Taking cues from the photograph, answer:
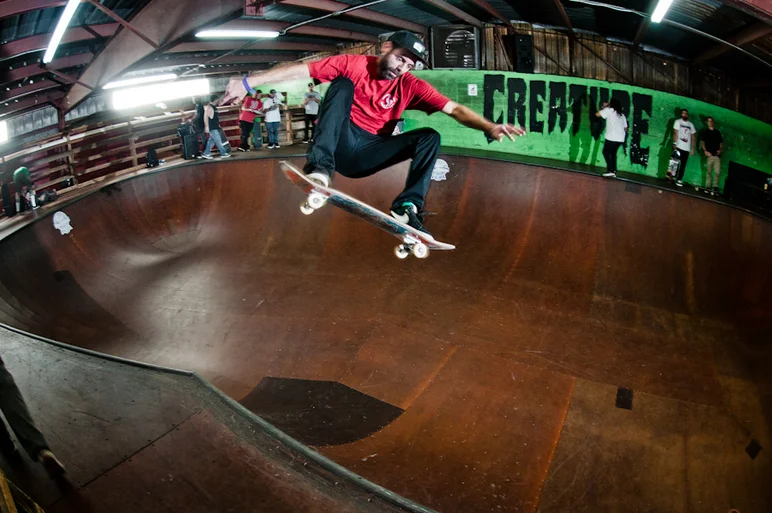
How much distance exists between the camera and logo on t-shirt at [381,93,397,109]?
4184 mm

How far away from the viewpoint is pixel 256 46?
13094mm

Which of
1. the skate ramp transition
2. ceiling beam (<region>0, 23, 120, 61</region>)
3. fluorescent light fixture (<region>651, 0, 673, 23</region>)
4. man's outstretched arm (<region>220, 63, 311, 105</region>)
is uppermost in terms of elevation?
ceiling beam (<region>0, 23, 120, 61</region>)

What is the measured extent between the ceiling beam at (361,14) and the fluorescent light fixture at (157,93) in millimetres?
8958

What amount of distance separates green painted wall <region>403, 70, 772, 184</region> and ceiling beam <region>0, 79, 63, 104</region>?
843 cm

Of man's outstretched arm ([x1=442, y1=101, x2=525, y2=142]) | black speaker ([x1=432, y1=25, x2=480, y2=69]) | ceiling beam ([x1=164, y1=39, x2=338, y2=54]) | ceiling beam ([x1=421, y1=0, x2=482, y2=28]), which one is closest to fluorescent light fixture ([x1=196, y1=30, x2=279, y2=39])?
ceiling beam ([x1=164, y1=39, x2=338, y2=54])

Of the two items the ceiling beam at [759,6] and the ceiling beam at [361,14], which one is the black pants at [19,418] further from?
the ceiling beam at [361,14]

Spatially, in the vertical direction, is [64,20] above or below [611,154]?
above

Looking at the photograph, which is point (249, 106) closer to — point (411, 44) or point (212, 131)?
point (212, 131)

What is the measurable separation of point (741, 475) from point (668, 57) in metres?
9.09

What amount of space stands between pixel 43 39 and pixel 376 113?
6746 millimetres

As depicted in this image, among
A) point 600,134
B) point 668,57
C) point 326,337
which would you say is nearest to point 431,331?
point 326,337

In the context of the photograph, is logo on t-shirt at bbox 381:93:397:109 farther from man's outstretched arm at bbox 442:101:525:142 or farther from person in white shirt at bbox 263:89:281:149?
person in white shirt at bbox 263:89:281:149

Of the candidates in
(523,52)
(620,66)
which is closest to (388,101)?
(523,52)

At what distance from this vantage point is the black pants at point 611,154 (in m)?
9.45
